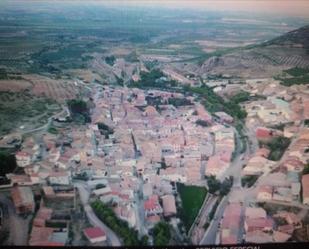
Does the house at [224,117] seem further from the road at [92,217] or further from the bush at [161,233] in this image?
the road at [92,217]

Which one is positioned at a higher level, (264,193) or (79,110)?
(79,110)

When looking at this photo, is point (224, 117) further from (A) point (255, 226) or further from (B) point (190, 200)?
(A) point (255, 226)

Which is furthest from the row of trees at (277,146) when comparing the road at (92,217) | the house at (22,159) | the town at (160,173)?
the house at (22,159)

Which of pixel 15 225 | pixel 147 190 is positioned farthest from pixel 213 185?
pixel 15 225

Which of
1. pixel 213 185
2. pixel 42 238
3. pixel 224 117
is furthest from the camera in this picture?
pixel 224 117

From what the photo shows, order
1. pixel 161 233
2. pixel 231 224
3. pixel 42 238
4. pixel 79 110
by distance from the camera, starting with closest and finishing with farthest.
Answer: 1. pixel 42 238
2. pixel 161 233
3. pixel 231 224
4. pixel 79 110

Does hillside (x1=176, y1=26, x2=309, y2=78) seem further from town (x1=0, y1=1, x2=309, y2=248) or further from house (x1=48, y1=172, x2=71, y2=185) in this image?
house (x1=48, y1=172, x2=71, y2=185)

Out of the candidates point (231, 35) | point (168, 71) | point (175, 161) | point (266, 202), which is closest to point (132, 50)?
point (168, 71)
